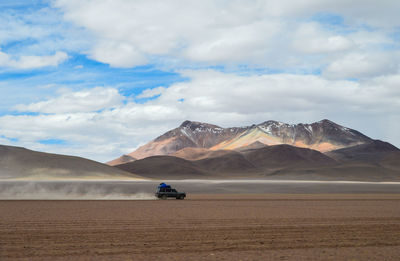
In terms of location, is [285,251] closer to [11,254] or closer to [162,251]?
[162,251]

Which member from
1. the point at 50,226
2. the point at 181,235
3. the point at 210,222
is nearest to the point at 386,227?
the point at 210,222

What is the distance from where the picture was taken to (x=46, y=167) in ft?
396

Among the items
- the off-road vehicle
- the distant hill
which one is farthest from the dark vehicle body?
the distant hill

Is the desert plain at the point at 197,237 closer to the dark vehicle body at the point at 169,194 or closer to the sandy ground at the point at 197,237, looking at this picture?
the sandy ground at the point at 197,237

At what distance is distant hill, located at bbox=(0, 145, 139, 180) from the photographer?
374ft

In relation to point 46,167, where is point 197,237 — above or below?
below

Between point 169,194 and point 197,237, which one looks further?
point 169,194

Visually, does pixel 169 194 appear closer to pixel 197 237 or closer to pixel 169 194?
pixel 169 194

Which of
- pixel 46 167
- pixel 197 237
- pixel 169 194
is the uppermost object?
pixel 46 167

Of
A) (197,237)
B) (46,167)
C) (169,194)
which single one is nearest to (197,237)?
(197,237)

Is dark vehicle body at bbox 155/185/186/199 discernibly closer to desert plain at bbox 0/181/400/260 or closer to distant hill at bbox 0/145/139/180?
desert plain at bbox 0/181/400/260

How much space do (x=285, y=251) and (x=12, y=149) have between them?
427 feet

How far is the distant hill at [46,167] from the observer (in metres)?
114

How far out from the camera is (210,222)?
72.9 feet
